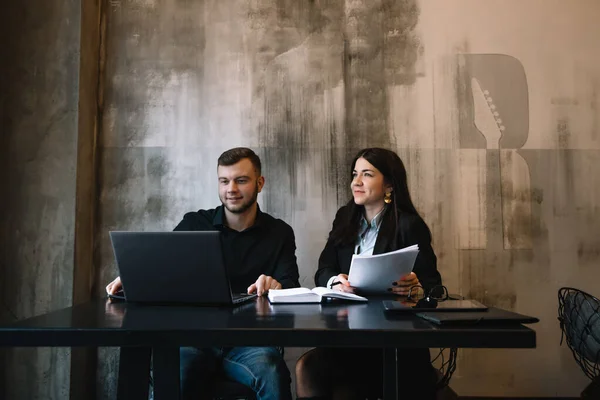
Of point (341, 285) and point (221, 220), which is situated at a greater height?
point (221, 220)

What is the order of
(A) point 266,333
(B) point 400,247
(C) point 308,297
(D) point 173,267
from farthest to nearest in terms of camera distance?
1. (B) point 400,247
2. (C) point 308,297
3. (D) point 173,267
4. (A) point 266,333

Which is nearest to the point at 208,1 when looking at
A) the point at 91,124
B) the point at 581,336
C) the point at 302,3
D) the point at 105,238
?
the point at 302,3

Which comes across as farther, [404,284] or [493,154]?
[493,154]

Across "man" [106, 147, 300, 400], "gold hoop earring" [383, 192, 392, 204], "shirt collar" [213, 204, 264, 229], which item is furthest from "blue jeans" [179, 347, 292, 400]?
"gold hoop earring" [383, 192, 392, 204]

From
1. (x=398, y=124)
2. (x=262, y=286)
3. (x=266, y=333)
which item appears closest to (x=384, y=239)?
(x=262, y=286)

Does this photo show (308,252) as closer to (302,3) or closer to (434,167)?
(434,167)

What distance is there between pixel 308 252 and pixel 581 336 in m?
1.46

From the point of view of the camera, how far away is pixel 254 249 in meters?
2.42

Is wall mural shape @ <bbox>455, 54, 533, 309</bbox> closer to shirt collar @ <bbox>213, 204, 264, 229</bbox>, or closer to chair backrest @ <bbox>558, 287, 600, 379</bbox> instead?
chair backrest @ <bbox>558, 287, 600, 379</bbox>

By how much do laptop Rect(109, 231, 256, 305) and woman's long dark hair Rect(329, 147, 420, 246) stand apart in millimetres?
1022

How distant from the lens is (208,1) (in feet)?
10.5

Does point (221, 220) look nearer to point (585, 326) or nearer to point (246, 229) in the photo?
point (246, 229)

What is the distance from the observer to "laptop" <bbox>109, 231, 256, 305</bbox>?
1.50 meters

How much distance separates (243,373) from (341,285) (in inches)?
19.2
